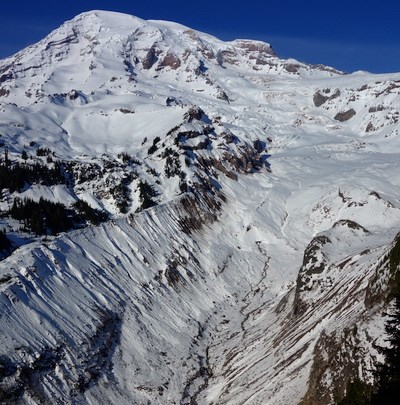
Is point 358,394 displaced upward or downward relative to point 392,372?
downward

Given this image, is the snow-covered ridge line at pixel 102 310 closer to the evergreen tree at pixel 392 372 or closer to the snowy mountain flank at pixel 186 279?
the snowy mountain flank at pixel 186 279

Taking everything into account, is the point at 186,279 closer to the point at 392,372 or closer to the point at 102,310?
the point at 102,310

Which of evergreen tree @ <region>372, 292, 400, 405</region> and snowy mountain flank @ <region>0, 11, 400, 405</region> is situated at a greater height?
snowy mountain flank @ <region>0, 11, 400, 405</region>

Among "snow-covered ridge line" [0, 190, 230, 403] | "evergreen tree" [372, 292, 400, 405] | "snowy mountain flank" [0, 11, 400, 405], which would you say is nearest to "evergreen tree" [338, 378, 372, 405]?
"snowy mountain flank" [0, 11, 400, 405]

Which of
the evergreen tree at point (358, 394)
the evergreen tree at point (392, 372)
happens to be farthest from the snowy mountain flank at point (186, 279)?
the evergreen tree at point (392, 372)

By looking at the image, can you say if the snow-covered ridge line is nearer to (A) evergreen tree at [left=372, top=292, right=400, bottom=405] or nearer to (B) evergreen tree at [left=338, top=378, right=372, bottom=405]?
(B) evergreen tree at [left=338, top=378, right=372, bottom=405]

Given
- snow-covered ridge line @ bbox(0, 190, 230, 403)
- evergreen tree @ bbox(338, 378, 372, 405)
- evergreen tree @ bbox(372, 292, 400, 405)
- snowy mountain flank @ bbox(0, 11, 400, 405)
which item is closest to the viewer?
evergreen tree @ bbox(372, 292, 400, 405)

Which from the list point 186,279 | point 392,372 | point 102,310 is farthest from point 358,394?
point 186,279

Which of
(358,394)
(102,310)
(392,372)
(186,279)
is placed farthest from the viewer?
(186,279)

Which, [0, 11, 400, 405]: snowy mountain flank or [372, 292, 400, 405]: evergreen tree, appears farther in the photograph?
[0, 11, 400, 405]: snowy mountain flank

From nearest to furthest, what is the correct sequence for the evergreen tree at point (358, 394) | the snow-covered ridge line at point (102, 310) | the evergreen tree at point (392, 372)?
1. the evergreen tree at point (392, 372)
2. the evergreen tree at point (358, 394)
3. the snow-covered ridge line at point (102, 310)

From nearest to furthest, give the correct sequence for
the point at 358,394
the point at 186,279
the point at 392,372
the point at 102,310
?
the point at 392,372 < the point at 358,394 < the point at 102,310 < the point at 186,279

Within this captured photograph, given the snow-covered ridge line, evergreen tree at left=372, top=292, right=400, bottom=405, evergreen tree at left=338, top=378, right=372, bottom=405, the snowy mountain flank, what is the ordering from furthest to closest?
1. the snow-covered ridge line
2. the snowy mountain flank
3. evergreen tree at left=338, top=378, right=372, bottom=405
4. evergreen tree at left=372, top=292, right=400, bottom=405

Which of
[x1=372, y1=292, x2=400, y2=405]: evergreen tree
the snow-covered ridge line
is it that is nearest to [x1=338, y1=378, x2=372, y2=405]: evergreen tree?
[x1=372, y1=292, x2=400, y2=405]: evergreen tree
